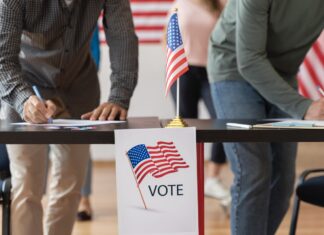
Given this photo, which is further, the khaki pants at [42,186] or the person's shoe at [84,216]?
the person's shoe at [84,216]

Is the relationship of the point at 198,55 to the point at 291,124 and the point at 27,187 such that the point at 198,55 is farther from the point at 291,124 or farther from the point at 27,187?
the point at 291,124

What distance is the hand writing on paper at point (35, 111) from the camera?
2062 millimetres

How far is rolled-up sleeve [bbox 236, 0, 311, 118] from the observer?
2207mm

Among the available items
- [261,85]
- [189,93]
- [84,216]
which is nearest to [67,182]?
[261,85]

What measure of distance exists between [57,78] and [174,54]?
578 mm

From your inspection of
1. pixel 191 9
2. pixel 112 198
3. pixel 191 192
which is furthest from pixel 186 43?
pixel 191 192

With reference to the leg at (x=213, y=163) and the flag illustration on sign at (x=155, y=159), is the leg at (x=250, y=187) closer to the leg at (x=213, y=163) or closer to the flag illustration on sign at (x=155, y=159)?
the flag illustration on sign at (x=155, y=159)

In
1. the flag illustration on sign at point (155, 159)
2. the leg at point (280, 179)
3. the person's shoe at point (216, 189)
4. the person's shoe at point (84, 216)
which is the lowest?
the person's shoe at point (84, 216)

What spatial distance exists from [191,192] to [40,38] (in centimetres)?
84

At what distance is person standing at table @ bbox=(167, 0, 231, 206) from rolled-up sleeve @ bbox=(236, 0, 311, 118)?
1564 mm

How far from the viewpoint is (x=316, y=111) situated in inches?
85.8

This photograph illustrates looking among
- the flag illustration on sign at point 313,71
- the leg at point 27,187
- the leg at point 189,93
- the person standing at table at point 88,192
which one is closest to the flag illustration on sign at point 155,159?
the leg at point 27,187

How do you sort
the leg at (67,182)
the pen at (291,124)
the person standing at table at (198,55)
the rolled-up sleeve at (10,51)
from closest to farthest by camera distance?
the pen at (291,124) → the rolled-up sleeve at (10,51) → the leg at (67,182) → the person standing at table at (198,55)

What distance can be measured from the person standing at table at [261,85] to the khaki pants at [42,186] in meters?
0.57
